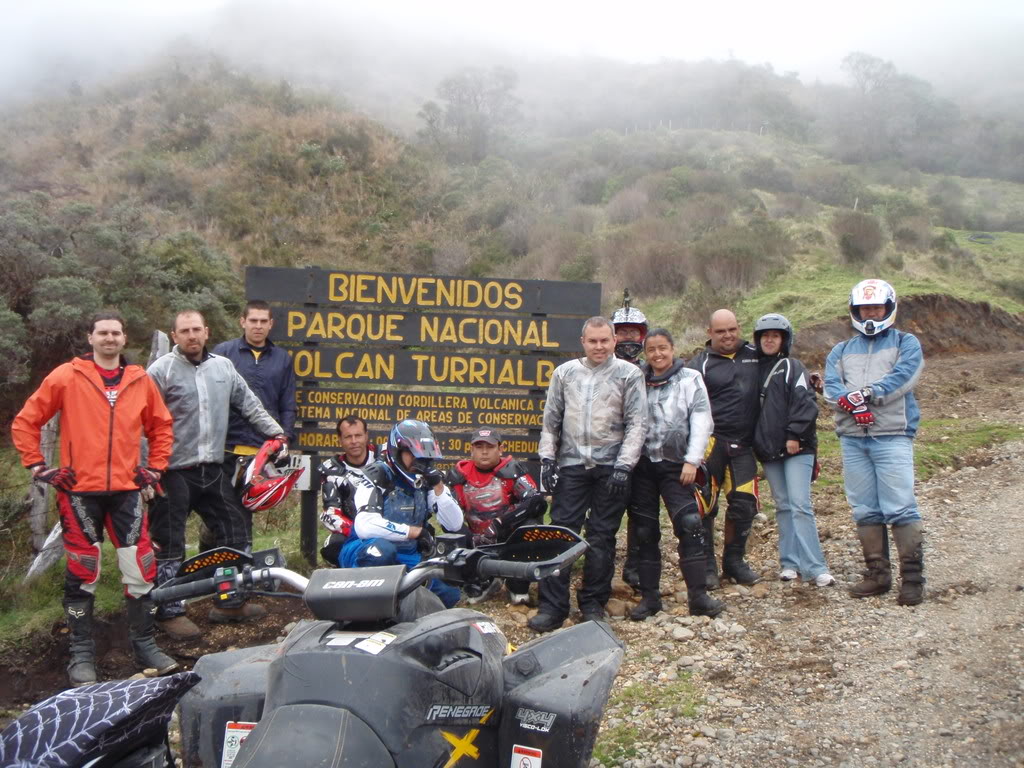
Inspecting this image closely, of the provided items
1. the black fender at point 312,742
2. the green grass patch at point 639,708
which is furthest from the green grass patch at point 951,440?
the black fender at point 312,742

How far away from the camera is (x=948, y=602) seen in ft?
18.3

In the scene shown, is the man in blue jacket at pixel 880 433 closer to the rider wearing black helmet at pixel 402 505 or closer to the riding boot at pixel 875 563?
the riding boot at pixel 875 563

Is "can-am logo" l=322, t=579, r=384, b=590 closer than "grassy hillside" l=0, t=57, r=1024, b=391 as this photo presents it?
Yes

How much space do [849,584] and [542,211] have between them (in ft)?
85.8

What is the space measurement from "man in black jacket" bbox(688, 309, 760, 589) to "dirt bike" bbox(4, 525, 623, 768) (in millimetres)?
3342

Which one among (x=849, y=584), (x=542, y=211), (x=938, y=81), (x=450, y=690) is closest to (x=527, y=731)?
(x=450, y=690)

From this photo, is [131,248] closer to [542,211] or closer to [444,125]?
[542,211]

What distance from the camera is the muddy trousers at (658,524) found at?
5.72m

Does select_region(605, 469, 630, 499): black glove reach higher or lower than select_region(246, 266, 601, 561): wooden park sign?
lower

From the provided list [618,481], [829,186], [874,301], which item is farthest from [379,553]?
[829,186]

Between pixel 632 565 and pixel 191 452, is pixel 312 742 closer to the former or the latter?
pixel 191 452

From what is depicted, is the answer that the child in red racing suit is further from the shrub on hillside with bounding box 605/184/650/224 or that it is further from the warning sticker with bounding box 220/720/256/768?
the shrub on hillside with bounding box 605/184/650/224

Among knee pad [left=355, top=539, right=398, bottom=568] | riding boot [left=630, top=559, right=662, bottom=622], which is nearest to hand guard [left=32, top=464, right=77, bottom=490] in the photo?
knee pad [left=355, top=539, right=398, bottom=568]

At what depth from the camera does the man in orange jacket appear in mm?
5113
